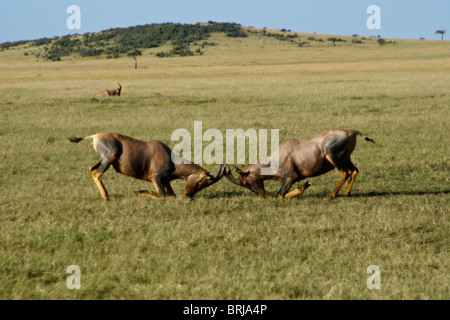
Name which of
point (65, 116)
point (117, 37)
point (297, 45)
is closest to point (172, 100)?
point (65, 116)

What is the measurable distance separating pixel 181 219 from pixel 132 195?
2043 mm

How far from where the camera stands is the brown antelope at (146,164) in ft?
31.6

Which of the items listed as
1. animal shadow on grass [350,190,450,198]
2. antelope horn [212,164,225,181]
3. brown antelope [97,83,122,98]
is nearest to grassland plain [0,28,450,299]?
animal shadow on grass [350,190,450,198]

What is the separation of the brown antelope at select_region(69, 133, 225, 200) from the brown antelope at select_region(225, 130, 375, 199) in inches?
25.2

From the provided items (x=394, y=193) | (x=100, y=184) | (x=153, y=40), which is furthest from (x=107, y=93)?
(x=153, y=40)

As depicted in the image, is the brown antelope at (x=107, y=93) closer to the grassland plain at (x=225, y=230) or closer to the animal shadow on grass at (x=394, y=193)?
the grassland plain at (x=225, y=230)

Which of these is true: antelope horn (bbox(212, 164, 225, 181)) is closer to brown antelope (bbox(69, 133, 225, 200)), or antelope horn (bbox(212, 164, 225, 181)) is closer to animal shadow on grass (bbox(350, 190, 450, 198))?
brown antelope (bbox(69, 133, 225, 200))

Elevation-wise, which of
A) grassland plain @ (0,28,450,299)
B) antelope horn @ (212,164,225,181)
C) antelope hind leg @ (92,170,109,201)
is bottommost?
grassland plain @ (0,28,450,299)

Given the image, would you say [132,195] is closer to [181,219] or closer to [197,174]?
[197,174]

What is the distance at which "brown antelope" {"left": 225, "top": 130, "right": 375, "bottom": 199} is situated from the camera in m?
9.74

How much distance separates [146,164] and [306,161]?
2.78 m

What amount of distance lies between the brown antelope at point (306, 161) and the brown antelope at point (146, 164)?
64 centimetres

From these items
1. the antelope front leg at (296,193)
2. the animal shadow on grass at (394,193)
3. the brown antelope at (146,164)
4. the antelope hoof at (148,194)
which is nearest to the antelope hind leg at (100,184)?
the brown antelope at (146,164)
